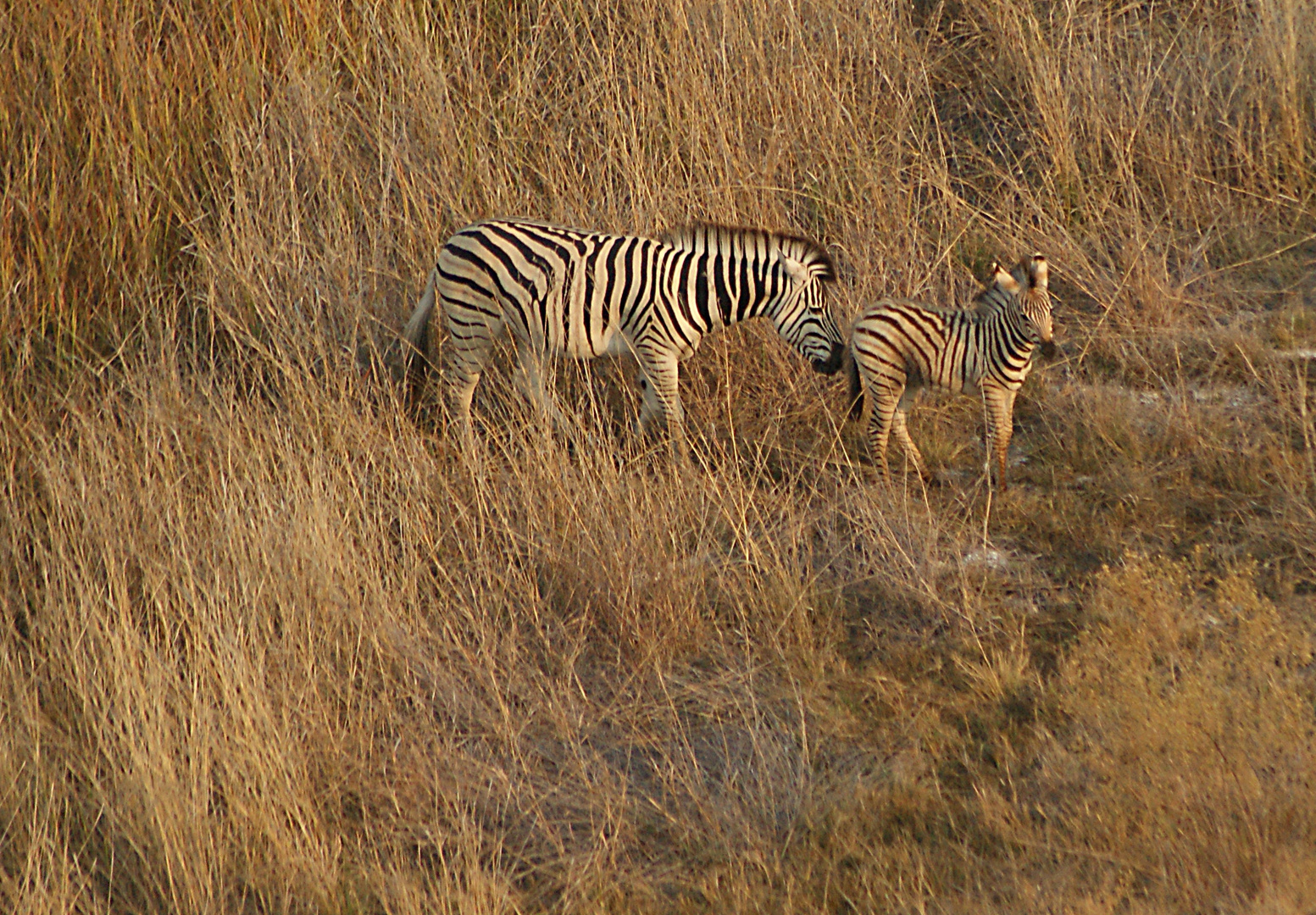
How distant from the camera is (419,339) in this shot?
6359 millimetres

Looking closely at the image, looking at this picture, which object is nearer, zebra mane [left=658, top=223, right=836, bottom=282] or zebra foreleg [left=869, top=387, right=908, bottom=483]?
zebra foreleg [left=869, top=387, right=908, bottom=483]

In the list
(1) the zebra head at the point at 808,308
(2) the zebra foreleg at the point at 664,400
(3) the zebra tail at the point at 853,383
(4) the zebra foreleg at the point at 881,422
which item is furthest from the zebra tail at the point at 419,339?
(4) the zebra foreleg at the point at 881,422

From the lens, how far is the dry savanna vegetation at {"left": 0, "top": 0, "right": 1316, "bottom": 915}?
4.07m

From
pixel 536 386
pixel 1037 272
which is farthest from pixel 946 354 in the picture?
pixel 536 386

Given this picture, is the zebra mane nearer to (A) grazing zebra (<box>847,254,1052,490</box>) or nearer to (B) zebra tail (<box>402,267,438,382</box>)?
(A) grazing zebra (<box>847,254,1052,490</box>)

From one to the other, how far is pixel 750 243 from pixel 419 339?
165 cm

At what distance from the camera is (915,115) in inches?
306

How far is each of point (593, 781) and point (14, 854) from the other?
1823 millimetres

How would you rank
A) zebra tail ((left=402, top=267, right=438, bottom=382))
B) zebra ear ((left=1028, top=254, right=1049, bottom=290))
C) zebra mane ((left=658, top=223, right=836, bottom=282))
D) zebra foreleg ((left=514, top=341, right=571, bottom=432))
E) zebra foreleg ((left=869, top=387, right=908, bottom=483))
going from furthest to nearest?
1. zebra tail ((left=402, top=267, right=438, bottom=382))
2. zebra mane ((left=658, top=223, right=836, bottom=282))
3. zebra foreleg ((left=514, top=341, right=571, bottom=432))
4. zebra foreleg ((left=869, top=387, right=908, bottom=483))
5. zebra ear ((left=1028, top=254, right=1049, bottom=290))

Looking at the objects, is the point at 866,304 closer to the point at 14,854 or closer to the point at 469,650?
the point at 469,650

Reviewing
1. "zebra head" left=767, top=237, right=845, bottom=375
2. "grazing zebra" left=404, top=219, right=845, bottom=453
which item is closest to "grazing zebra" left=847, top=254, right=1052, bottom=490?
"zebra head" left=767, top=237, right=845, bottom=375

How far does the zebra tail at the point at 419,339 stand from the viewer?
623 centimetres

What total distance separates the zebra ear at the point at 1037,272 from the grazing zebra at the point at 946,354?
0.08 m

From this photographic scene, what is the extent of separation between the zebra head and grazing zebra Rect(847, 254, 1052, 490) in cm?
17
